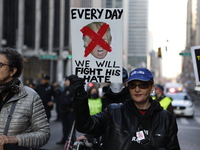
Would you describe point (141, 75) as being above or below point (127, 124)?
above

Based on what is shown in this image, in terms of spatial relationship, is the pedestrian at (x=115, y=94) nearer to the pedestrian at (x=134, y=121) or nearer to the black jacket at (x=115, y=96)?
the black jacket at (x=115, y=96)

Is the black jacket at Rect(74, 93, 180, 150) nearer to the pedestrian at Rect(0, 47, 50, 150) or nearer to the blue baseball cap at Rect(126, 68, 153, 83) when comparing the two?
the blue baseball cap at Rect(126, 68, 153, 83)

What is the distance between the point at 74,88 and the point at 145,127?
69 centimetres

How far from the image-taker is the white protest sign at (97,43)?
12.5ft

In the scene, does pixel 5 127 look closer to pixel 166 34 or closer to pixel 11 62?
pixel 11 62

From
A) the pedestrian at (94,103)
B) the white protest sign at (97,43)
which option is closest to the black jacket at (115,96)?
the white protest sign at (97,43)

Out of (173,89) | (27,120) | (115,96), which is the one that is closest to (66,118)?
(115,96)

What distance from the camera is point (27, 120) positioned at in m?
3.06

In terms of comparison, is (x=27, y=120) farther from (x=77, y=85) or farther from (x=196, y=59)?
(x=196, y=59)

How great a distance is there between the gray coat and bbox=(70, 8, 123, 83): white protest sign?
0.77m

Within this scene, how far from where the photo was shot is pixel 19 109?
3012 mm

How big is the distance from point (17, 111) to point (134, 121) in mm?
1023

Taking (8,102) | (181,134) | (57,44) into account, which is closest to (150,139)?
(8,102)

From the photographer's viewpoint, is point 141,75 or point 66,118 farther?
point 66,118
